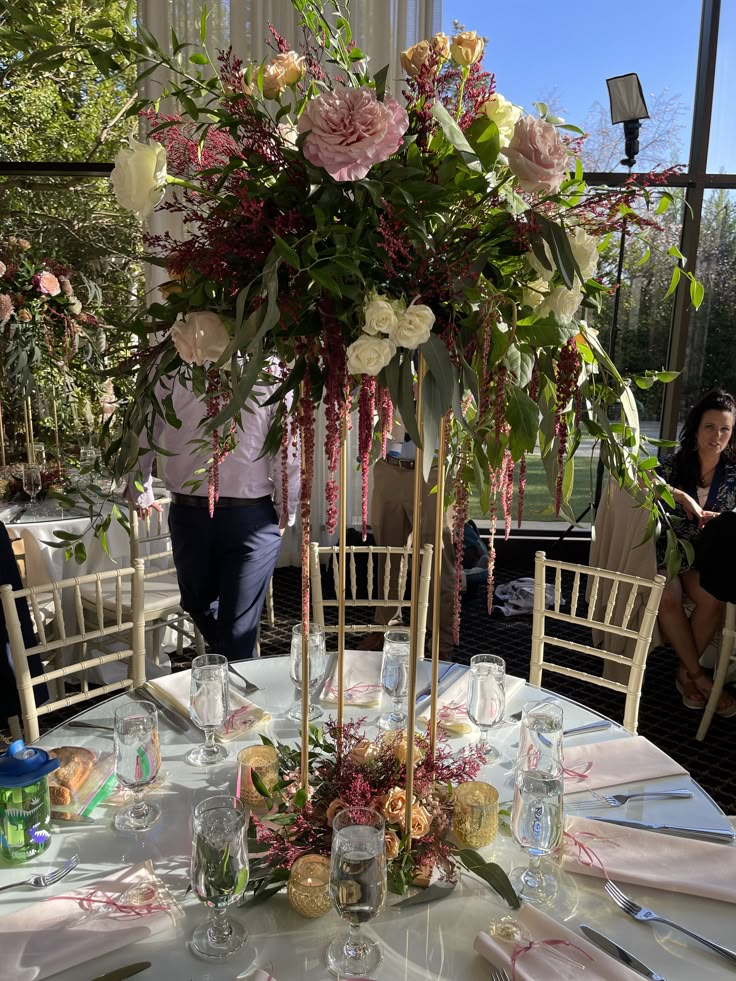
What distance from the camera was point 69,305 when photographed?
4.00m

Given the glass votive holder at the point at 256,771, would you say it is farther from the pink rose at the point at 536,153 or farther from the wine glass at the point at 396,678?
the pink rose at the point at 536,153

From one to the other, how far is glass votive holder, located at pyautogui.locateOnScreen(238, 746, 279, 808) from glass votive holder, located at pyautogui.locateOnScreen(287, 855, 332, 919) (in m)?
0.17

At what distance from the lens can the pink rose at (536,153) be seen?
2.76ft

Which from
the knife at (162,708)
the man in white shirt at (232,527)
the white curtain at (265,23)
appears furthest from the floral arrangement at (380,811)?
the white curtain at (265,23)

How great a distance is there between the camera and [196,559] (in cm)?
261

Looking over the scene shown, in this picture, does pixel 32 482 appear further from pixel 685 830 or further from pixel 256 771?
pixel 685 830

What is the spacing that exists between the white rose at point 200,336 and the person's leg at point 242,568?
1665 mm

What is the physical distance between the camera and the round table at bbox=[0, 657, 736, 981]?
99 centimetres

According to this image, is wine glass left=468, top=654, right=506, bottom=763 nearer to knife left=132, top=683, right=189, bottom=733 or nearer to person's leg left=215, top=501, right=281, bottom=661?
knife left=132, top=683, right=189, bottom=733

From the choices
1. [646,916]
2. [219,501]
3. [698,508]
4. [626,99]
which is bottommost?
[646,916]

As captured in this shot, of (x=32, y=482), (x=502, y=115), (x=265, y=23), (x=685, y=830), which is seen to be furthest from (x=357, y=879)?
(x=265, y=23)

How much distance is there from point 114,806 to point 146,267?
4.07 meters

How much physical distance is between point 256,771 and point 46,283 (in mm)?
3193

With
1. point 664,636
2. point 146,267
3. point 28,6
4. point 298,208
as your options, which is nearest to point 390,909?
point 298,208
